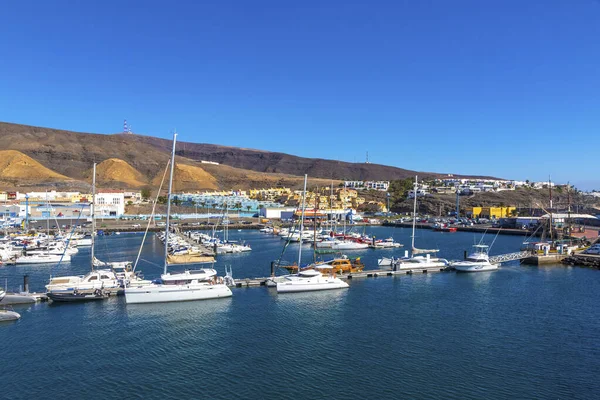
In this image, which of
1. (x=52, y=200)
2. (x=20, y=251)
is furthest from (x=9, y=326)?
(x=52, y=200)

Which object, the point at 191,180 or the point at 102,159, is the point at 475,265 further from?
the point at 102,159

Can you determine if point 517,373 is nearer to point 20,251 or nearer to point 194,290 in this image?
point 194,290

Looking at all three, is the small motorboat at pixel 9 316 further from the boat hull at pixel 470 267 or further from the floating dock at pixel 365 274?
the boat hull at pixel 470 267

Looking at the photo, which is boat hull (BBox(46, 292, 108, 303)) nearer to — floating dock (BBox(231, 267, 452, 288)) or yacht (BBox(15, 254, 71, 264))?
floating dock (BBox(231, 267, 452, 288))

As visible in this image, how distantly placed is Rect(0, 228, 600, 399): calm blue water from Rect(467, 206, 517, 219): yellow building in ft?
164

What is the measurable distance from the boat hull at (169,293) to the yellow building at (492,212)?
58.8 meters

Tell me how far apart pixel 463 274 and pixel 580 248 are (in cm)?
1247

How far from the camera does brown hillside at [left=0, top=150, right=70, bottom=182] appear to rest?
9612cm

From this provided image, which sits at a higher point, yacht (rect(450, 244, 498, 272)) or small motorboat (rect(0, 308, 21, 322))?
yacht (rect(450, 244, 498, 272))

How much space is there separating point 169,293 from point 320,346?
7.12 m

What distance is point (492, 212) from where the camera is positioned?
69.2 m

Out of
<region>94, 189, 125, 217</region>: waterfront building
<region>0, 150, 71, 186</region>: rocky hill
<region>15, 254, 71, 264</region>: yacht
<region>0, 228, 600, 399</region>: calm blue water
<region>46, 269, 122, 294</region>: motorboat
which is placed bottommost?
<region>0, 228, 600, 399</region>: calm blue water

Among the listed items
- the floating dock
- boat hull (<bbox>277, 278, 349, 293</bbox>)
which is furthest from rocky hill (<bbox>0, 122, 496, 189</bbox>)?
boat hull (<bbox>277, 278, 349, 293</bbox>)

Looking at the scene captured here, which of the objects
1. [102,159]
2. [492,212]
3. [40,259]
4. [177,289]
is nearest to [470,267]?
[177,289]
